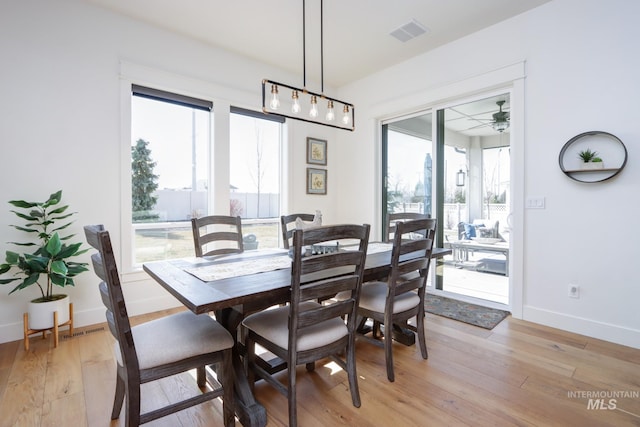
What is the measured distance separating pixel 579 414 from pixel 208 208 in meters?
3.51

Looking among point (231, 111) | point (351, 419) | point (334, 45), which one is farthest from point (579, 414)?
point (231, 111)

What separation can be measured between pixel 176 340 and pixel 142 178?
2.30m

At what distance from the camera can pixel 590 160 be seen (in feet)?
8.28

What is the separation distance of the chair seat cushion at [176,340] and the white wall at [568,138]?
287 cm

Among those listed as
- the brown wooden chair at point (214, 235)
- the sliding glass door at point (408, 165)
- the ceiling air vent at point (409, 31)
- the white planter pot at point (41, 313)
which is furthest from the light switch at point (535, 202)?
the white planter pot at point (41, 313)

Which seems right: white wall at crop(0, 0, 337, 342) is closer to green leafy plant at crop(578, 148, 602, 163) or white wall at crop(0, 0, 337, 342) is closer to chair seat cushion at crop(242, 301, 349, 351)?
chair seat cushion at crop(242, 301, 349, 351)

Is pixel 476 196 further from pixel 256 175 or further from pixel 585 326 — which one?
pixel 256 175

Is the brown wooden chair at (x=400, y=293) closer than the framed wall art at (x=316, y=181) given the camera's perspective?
Yes

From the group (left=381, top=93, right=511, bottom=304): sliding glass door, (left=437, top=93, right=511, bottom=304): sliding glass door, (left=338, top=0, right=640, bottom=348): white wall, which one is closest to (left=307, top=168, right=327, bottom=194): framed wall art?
(left=381, top=93, right=511, bottom=304): sliding glass door

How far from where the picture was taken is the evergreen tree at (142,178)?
10.2ft

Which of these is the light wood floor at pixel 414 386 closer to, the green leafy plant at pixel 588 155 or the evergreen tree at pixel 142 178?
the evergreen tree at pixel 142 178

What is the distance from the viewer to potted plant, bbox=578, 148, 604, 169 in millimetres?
2479

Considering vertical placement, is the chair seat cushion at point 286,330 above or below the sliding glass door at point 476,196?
below

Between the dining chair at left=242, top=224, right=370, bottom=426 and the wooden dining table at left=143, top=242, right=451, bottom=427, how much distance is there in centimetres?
10
